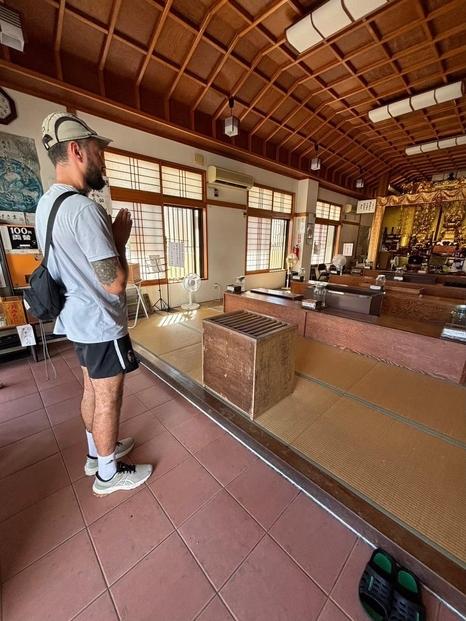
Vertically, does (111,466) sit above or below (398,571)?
above

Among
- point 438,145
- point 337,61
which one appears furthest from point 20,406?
point 438,145

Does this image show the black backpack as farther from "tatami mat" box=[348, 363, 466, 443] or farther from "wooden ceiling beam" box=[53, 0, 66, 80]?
"wooden ceiling beam" box=[53, 0, 66, 80]

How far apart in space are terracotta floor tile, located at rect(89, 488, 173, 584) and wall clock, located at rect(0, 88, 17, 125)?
13.6 ft

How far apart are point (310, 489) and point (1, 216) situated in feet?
13.3

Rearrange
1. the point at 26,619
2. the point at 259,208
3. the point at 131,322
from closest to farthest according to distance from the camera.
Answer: the point at 26,619
the point at 131,322
the point at 259,208

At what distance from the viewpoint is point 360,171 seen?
26.0 feet

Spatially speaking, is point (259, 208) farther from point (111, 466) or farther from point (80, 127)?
point (111, 466)

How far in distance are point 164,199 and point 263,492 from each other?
4.49 m

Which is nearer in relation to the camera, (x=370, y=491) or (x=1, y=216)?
(x=370, y=491)

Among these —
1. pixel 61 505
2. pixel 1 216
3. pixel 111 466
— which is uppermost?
pixel 1 216

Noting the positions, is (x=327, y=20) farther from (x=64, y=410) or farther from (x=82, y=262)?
(x=64, y=410)

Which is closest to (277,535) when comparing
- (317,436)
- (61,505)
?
(317,436)

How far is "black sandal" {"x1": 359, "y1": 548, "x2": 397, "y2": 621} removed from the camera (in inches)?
35.0

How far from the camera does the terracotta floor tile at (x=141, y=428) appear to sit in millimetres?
1727
